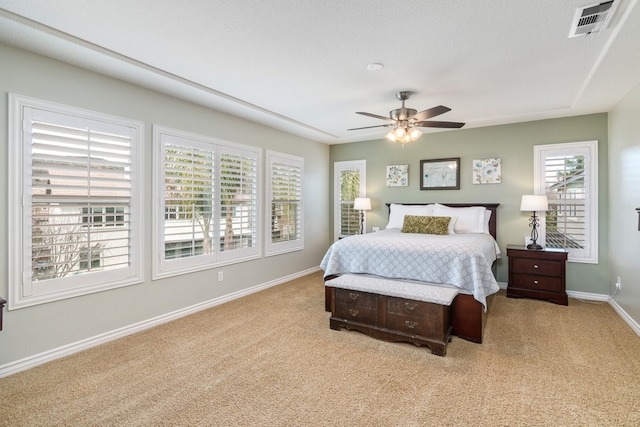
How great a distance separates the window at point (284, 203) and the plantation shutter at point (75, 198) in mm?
2167

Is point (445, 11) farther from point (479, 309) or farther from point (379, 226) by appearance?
point (379, 226)

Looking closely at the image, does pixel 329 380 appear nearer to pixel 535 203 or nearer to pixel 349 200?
pixel 535 203

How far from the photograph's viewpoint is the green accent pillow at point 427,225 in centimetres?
446

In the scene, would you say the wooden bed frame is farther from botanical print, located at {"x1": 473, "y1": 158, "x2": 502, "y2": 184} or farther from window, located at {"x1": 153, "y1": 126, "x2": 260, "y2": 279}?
window, located at {"x1": 153, "y1": 126, "x2": 260, "y2": 279}

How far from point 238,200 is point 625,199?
4713 millimetres

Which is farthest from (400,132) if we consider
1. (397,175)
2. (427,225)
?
(397,175)

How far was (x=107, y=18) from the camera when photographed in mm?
2229

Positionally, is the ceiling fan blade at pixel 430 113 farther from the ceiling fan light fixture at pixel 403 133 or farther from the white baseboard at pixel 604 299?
the white baseboard at pixel 604 299

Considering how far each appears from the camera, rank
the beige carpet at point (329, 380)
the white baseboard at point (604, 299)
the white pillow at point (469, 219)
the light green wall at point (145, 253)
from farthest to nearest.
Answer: the white pillow at point (469, 219) < the white baseboard at point (604, 299) < the light green wall at point (145, 253) < the beige carpet at point (329, 380)

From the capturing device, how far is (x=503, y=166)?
4.98 metres

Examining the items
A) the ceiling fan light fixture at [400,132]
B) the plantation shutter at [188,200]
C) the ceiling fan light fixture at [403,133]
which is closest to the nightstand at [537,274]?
the ceiling fan light fixture at [403,133]

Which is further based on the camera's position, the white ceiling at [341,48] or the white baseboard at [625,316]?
the white baseboard at [625,316]

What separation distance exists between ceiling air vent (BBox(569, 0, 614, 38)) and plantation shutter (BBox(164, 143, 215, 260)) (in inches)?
147

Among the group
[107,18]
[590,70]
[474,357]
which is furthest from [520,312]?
[107,18]
